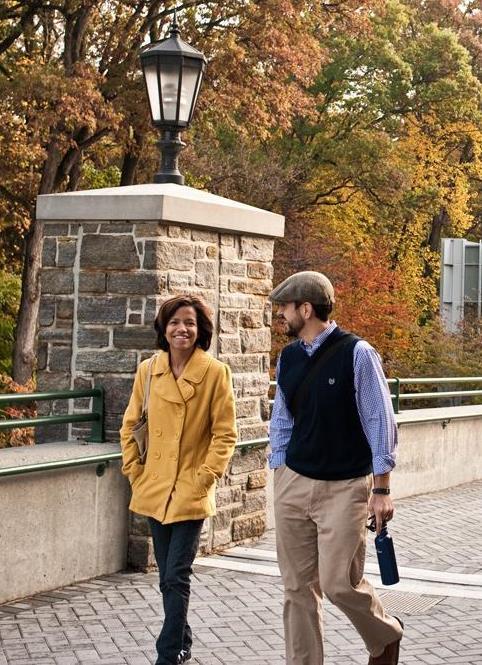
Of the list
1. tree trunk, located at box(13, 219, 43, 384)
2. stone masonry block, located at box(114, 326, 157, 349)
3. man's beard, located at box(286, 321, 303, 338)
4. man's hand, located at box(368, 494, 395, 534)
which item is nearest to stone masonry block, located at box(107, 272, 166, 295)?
stone masonry block, located at box(114, 326, 157, 349)

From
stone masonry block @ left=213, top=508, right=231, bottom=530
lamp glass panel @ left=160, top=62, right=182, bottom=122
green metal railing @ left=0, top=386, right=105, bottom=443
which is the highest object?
lamp glass panel @ left=160, top=62, right=182, bottom=122

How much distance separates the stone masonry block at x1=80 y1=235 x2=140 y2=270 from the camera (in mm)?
8836

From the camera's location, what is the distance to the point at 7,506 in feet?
25.6

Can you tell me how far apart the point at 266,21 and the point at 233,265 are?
15.5 metres

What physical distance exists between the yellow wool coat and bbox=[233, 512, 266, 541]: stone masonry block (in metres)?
3.36

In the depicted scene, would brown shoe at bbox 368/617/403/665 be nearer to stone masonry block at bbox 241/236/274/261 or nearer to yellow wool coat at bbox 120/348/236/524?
yellow wool coat at bbox 120/348/236/524

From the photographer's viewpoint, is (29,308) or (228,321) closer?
(228,321)

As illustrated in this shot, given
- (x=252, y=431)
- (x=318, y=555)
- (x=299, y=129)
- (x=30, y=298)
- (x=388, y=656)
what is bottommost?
(x=388, y=656)

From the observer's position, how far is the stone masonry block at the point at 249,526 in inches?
383

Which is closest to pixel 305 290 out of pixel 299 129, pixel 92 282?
pixel 92 282

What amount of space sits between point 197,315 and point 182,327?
0.10 metres

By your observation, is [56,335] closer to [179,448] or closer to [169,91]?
[169,91]

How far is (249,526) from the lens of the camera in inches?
390

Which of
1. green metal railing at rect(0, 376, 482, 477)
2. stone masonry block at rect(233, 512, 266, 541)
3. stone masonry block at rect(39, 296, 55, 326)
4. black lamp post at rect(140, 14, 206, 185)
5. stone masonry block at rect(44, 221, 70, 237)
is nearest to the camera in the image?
green metal railing at rect(0, 376, 482, 477)
